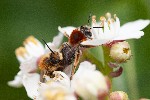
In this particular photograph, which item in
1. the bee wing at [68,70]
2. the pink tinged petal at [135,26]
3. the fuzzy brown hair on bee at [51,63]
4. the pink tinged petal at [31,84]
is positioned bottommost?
the pink tinged petal at [31,84]

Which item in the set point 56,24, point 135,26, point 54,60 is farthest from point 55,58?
point 56,24

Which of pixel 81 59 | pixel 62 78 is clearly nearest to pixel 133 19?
pixel 81 59

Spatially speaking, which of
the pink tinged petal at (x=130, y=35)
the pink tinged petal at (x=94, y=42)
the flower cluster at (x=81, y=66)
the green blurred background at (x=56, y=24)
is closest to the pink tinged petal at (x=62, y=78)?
the flower cluster at (x=81, y=66)

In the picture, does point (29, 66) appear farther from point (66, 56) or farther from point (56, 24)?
point (56, 24)

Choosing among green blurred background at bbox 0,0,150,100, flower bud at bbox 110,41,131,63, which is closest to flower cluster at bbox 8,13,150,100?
flower bud at bbox 110,41,131,63

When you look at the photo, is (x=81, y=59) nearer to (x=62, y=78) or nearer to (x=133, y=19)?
(x=62, y=78)

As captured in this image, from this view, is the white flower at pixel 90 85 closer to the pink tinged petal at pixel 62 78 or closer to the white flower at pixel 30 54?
the pink tinged petal at pixel 62 78
